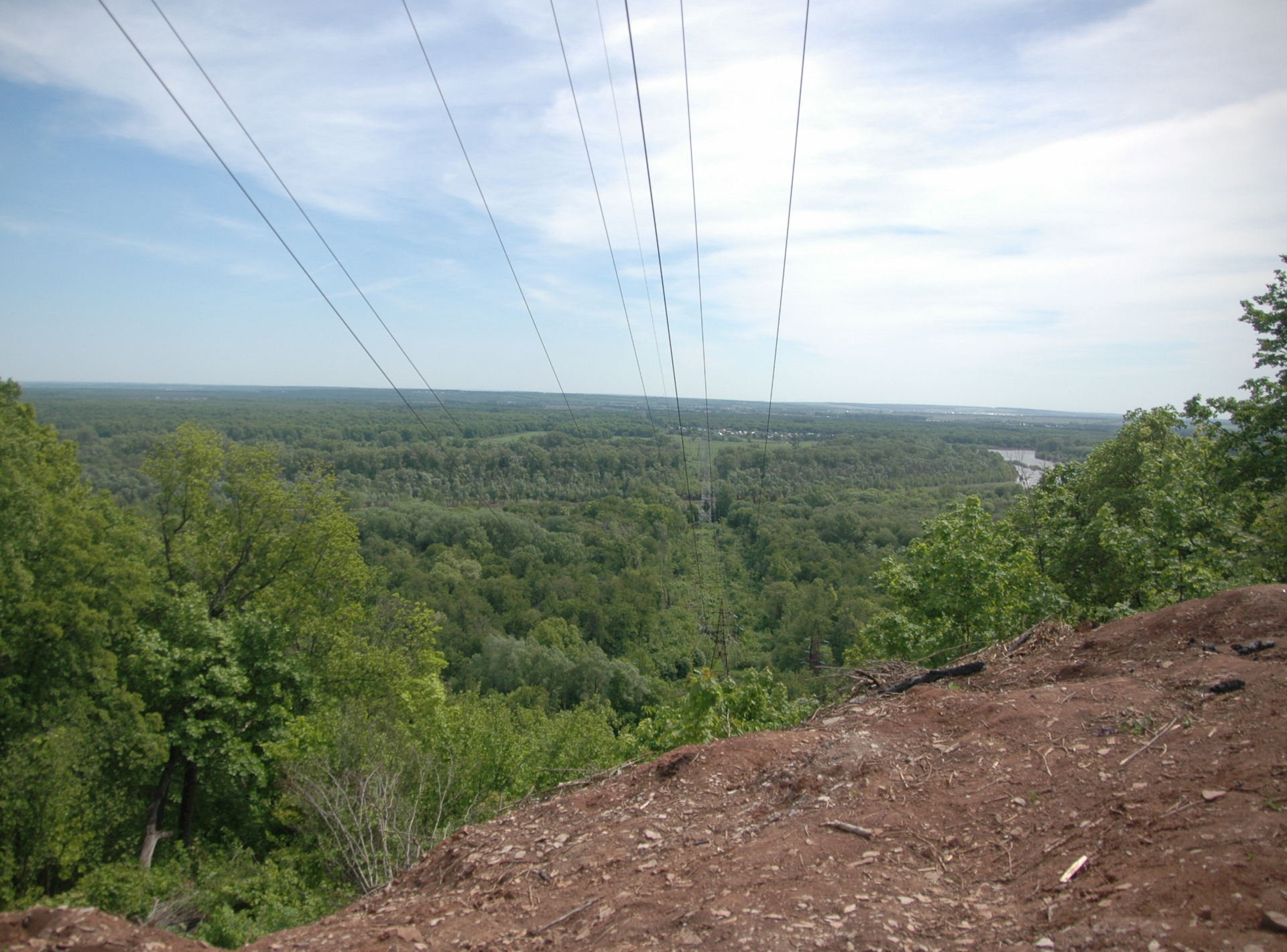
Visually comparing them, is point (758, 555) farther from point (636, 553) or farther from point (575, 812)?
point (575, 812)

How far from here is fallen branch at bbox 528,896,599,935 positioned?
13.8ft

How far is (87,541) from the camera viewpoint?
12625 millimetres

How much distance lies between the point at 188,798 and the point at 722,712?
12.9 m

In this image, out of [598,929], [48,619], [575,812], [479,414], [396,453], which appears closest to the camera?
[598,929]

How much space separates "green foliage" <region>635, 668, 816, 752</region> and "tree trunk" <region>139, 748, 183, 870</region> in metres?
10.6

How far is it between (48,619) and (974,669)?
1476 centimetres

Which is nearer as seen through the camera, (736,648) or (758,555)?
(736,648)

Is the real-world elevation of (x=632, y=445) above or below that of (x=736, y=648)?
above

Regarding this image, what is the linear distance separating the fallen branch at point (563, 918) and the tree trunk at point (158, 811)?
1255 cm

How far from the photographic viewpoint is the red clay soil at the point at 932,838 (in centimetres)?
343

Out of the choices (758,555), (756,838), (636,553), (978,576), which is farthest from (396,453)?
(756,838)

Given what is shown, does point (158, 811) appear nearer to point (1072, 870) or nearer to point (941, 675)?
point (941, 675)

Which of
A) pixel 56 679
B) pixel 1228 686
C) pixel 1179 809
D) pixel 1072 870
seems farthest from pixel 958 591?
pixel 56 679

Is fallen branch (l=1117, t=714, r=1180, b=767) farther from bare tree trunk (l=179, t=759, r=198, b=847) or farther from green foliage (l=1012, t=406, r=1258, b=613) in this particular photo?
bare tree trunk (l=179, t=759, r=198, b=847)
